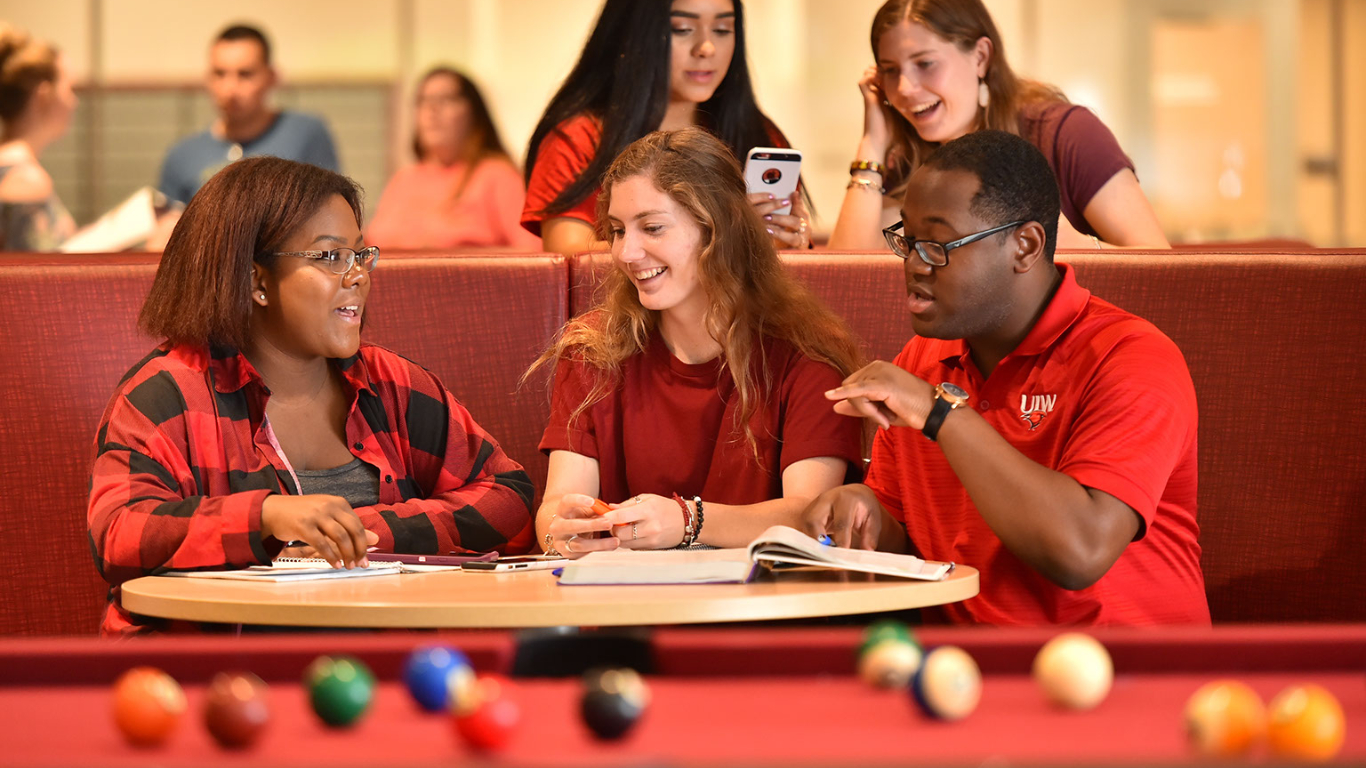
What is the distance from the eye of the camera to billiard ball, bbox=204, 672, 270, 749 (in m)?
0.96

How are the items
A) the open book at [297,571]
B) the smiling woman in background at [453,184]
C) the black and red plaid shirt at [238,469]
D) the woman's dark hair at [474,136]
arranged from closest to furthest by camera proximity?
the open book at [297,571] → the black and red plaid shirt at [238,469] → the smiling woman in background at [453,184] → the woman's dark hair at [474,136]

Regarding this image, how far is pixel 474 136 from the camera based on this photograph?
5.00 meters

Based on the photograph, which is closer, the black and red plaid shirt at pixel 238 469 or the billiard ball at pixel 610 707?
the billiard ball at pixel 610 707

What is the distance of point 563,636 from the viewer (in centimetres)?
126

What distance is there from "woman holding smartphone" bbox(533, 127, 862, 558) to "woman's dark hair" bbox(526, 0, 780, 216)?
2.16 ft

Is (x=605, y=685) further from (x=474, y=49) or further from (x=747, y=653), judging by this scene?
(x=474, y=49)

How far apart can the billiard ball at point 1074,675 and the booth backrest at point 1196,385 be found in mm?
1596

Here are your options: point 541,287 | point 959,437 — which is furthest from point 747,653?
point 541,287

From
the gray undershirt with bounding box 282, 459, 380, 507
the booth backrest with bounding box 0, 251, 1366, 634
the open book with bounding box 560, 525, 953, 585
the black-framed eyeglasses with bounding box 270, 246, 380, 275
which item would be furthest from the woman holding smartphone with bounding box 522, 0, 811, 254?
the open book with bounding box 560, 525, 953, 585

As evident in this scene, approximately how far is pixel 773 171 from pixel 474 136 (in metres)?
2.28

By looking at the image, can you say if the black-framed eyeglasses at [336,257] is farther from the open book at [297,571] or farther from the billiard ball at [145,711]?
the billiard ball at [145,711]

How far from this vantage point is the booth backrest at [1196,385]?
2518 millimetres

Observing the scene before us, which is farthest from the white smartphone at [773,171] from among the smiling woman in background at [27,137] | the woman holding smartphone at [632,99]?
the smiling woman in background at [27,137]

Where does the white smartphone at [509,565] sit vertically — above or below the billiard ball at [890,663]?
below
